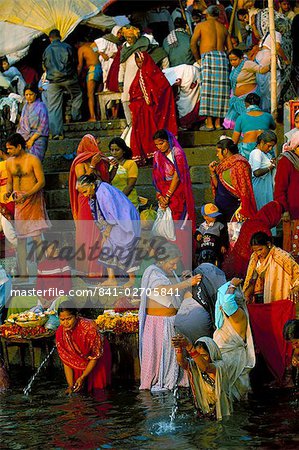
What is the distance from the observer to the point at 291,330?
11539mm

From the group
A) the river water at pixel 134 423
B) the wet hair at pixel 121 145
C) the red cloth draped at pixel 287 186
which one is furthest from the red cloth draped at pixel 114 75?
the river water at pixel 134 423

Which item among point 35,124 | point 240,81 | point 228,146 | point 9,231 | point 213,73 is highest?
point 213,73

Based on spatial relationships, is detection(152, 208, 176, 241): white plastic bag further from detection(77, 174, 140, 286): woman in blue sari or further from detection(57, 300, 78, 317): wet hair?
detection(57, 300, 78, 317): wet hair

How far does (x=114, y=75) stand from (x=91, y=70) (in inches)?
18.5

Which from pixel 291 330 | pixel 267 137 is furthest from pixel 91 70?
pixel 291 330

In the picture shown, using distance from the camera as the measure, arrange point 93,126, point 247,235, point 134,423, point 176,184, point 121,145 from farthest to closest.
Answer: point 93,126 → point 121,145 → point 176,184 → point 247,235 → point 134,423

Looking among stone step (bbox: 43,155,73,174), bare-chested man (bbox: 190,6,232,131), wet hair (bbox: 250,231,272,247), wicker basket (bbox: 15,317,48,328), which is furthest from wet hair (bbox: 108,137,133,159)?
stone step (bbox: 43,155,73,174)

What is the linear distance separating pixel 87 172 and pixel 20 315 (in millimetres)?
1821

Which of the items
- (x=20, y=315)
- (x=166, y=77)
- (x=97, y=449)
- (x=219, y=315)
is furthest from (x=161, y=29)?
(x=97, y=449)

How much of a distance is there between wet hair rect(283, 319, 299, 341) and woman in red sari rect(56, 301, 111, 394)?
74.3 inches

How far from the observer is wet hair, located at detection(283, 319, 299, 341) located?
1148 centimetres

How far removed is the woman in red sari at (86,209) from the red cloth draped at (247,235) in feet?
5.14

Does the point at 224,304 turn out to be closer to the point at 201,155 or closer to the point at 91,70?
the point at 201,155

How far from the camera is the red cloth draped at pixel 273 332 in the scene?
12.2m
